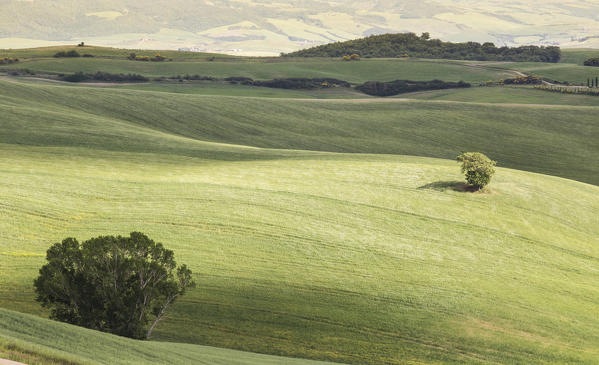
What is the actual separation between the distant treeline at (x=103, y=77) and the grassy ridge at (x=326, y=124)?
40310mm

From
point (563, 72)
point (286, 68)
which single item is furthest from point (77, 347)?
point (563, 72)

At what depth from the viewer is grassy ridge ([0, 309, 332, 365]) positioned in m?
15.6

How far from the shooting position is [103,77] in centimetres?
13025

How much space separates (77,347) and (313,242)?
18803 millimetres

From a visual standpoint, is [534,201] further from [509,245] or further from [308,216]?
[308,216]

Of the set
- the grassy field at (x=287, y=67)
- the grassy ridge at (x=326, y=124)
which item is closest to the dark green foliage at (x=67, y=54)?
the grassy field at (x=287, y=67)

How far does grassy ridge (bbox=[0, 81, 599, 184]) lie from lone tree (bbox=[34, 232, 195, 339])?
38180 millimetres

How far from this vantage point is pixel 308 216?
3916cm

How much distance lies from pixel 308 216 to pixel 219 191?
737 centimetres

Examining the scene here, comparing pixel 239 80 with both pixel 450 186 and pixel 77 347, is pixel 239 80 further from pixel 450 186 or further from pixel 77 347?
pixel 77 347

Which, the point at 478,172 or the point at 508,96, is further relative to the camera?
the point at 508,96

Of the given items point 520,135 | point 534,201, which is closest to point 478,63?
point 520,135

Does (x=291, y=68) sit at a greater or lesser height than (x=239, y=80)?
greater

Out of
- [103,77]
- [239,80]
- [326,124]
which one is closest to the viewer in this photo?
[326,124]
